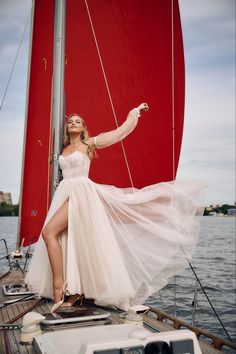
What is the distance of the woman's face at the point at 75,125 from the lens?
157 inches

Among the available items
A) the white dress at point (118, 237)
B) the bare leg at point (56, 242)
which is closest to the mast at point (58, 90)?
the white dress at point (118, 237)

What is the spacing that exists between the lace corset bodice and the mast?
0.21 metres

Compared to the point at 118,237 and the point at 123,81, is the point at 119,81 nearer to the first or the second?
the point at 123,81

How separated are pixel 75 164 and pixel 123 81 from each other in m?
2.92

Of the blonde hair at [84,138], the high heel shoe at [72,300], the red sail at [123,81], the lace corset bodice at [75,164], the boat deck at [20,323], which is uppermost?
the red sail at [123,81]

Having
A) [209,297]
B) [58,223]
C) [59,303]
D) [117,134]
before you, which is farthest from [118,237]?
[209,297]

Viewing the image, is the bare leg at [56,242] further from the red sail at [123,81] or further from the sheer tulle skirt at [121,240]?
the red sail at [123,81]

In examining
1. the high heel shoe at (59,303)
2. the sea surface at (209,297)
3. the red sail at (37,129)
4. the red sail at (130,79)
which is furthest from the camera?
the sea surface at (209,297)

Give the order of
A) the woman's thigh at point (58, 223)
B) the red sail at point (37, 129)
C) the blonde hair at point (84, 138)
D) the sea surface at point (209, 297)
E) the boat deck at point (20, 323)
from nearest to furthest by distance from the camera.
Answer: the boat deck at point (20, 323) → the woman's thigh at point (58, 223) → the blonde hair at point (84, 138) → the red sail at point (37, 129) → the sea surface at point (209, 297)

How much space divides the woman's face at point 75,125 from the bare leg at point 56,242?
30.6 inches

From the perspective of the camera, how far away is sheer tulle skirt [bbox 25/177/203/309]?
3473 millimetres

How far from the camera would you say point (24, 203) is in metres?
6.96

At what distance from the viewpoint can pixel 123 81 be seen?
20.8ft

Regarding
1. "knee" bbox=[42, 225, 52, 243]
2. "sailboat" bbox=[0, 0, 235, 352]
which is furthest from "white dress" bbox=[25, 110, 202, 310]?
"sailboat" bbox=[0, 0, 235, 352]
